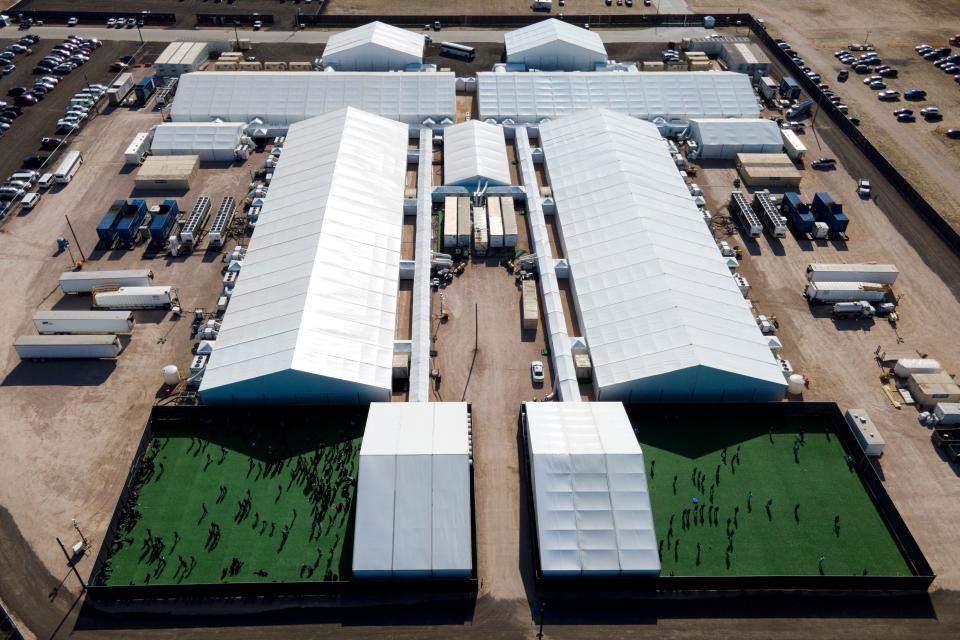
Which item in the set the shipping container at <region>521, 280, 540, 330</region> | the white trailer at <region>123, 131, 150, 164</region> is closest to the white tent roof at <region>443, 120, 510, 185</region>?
the shipping container at <region>521, 280, 540, 330</region>

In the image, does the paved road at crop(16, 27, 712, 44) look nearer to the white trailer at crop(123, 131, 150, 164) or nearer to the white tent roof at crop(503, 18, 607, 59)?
the white tent roof at crop(503, 18, 607, 59)

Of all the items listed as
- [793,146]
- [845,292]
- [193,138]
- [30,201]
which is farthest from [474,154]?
[30,201]

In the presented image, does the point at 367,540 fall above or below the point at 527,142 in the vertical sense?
below

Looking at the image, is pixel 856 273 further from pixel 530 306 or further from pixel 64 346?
pixel 64 346

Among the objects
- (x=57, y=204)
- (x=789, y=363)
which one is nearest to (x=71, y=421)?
(x=57, y=204)

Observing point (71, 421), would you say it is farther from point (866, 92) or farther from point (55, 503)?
point (866, 92)

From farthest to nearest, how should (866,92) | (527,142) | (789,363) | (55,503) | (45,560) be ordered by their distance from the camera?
(866,92) < (527,142) < (789,363) < (55,503) < (45,560)

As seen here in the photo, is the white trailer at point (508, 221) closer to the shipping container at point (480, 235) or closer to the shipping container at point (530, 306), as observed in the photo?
the shipping container at point (480, 235)
